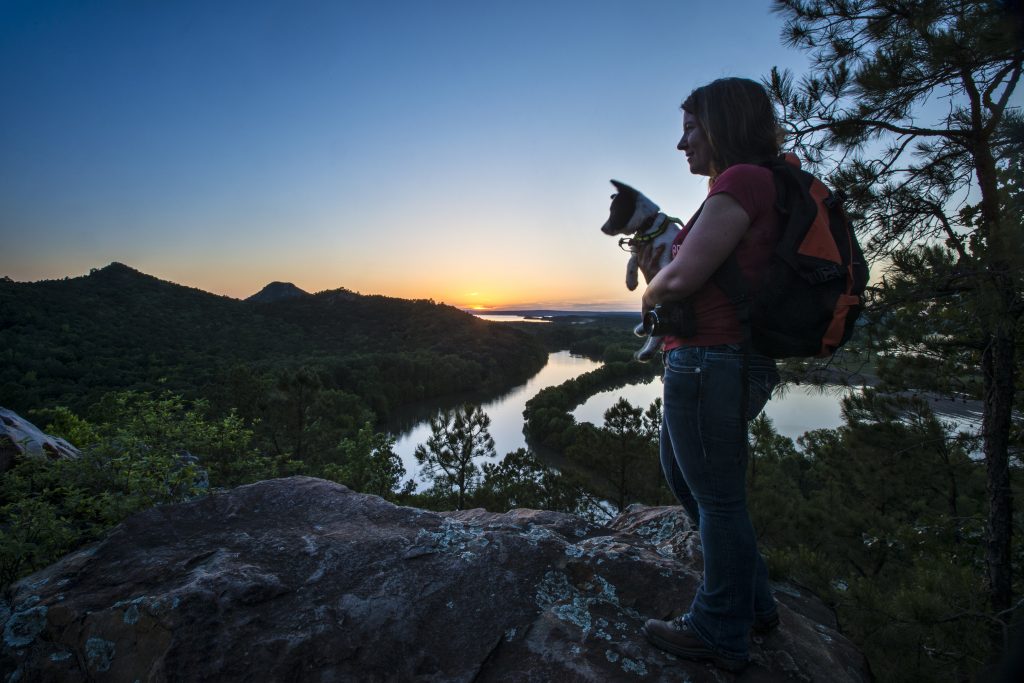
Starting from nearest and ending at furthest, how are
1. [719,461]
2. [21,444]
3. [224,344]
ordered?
[719,461] < [21,444] < [224,344]

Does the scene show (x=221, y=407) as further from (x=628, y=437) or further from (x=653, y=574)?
(x=653, y=574)

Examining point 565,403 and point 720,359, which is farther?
point 565,403

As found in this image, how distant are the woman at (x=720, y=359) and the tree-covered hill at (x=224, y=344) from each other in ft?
37.8

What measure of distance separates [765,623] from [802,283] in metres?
1.23

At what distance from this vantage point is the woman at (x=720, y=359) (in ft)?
4.09

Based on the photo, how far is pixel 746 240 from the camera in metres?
1.28

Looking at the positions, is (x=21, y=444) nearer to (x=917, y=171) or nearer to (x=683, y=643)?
(x=683, y=643)

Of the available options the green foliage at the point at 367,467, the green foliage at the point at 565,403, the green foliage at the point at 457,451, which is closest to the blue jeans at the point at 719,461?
the green foliage at the point at 367,467

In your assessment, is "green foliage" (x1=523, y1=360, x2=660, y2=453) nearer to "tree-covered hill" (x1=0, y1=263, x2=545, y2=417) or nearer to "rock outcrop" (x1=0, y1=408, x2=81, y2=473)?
"tree-covered hill" (x1=0, y1=263, x2=545, y2=417)

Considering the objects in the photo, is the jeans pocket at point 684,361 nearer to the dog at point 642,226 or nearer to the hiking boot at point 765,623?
the dog at point 642,226

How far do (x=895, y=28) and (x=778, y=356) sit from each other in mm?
2816

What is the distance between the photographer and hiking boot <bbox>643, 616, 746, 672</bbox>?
1.39 metres

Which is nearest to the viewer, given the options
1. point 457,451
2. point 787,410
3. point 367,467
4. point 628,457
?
point 367,467

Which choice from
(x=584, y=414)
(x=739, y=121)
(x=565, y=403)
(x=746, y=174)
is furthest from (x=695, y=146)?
(x=584, y=414)
